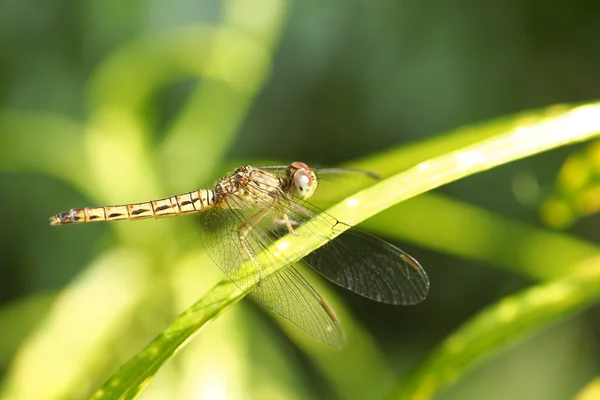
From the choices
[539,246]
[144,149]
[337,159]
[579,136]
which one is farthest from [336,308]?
[579,136]

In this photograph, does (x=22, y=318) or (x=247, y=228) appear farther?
(x=22, y=318)

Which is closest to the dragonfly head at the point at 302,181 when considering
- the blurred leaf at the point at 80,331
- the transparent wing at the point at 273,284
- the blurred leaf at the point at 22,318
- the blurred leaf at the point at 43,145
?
the transparent wing at the point at 273,284

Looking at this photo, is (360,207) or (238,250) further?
(238,250)

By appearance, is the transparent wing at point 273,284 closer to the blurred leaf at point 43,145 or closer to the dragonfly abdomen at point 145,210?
the dragonfly abdomen at point 145,210

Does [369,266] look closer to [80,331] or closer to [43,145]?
[80,331]

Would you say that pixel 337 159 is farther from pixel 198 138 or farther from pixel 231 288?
pixel 231 288

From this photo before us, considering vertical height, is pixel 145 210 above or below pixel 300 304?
above

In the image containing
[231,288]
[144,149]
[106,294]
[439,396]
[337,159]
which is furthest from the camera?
[337,159]

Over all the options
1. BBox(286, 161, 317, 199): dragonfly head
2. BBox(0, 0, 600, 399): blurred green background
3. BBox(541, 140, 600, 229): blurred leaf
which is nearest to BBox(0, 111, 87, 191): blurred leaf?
BBox(0, 0, 600, 399): blurred green background

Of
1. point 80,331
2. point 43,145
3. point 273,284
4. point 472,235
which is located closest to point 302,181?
point 273,284
